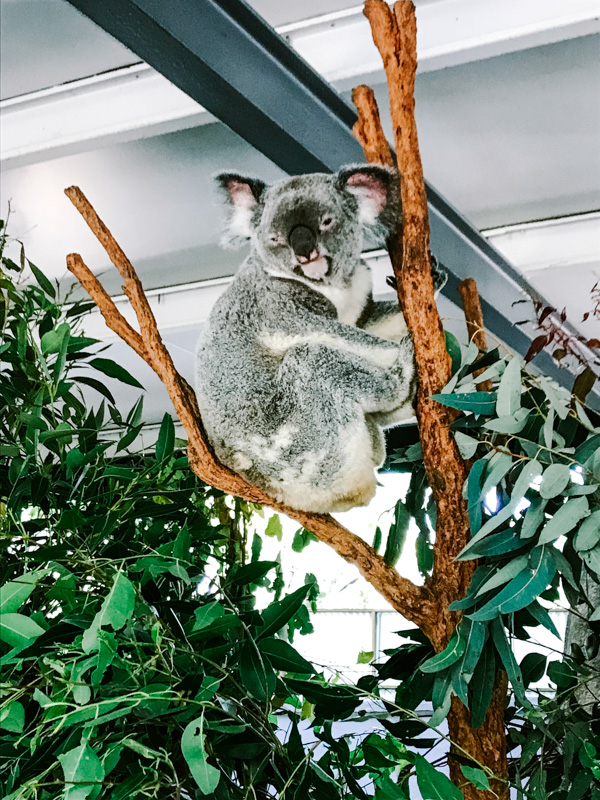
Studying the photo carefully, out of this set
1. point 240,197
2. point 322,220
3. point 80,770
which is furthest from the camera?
point 240,197

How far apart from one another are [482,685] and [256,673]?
301 mm

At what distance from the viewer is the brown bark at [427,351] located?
1028mm

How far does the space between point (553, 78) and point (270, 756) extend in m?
1.55

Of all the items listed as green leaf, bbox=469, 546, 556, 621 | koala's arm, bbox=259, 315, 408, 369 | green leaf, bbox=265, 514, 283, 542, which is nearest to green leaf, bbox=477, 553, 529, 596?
green leaf, bbox=469, 546, 556, 621

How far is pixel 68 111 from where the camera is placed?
6.08ft

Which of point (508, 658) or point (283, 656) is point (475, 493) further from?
point (283, 656)

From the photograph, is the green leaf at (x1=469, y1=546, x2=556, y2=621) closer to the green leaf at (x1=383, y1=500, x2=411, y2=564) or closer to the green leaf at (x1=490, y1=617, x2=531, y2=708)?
the green leaf at (x1=490, y1=617, x2=531, y2=708)

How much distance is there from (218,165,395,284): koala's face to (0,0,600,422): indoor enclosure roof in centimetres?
19

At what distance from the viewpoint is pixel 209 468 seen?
112 centimetres

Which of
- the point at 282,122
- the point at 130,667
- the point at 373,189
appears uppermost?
the point at 282,122

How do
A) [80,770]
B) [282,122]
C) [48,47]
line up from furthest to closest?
[48,47], [282,122], [80,770]

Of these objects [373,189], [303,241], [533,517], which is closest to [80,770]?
[533,517]

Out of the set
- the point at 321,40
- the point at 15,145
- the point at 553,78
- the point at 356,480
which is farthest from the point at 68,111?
the point at 356,480

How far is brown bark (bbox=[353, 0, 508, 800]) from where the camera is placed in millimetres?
1028
